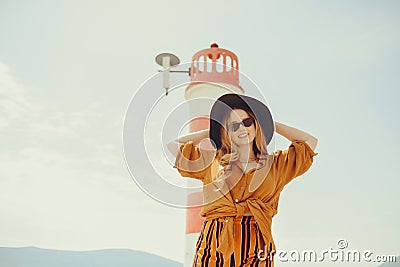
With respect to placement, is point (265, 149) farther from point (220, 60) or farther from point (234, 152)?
point (220, 60)

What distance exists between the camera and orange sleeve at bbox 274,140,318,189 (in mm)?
1441

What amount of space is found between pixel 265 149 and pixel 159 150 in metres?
0.41

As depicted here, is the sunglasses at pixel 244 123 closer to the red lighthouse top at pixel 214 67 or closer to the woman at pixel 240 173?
the woman at pixel 240 173

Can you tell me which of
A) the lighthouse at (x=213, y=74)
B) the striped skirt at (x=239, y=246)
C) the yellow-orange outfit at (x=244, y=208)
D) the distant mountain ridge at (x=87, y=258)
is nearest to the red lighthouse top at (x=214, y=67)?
the lighthouse at (x=213, y=74)

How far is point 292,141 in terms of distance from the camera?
58.4 inches

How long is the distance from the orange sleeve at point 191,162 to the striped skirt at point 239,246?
0.19 m

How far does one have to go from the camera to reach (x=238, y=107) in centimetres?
149

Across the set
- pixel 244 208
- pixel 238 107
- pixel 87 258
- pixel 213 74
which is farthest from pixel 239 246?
pixel 87 258

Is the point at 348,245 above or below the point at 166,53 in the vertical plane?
below

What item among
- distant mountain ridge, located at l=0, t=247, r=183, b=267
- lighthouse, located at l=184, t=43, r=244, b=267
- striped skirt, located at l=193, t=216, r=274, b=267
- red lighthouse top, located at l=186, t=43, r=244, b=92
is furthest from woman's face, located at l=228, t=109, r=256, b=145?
distant mountain ridge, located at l=0, t=247, r=183, b=267

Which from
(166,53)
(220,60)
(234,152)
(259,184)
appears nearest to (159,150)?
(234,152)

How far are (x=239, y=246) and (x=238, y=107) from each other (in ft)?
1.54

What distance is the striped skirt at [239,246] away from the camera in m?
1.34

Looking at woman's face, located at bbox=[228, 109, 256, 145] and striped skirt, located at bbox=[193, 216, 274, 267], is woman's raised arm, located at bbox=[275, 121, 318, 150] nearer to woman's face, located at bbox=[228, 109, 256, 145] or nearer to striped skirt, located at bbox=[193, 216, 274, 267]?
woman's face, located at bbox=[228, 109, 256, 145]
